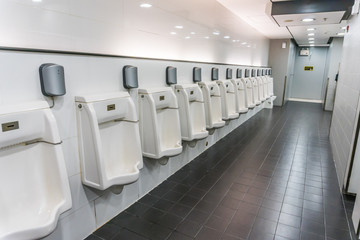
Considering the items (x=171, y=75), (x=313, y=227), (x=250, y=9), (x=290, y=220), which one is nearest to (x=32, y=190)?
(x=171, y=75)

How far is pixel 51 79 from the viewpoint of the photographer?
4.78 ft

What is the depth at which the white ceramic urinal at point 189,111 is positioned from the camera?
9.03 feet

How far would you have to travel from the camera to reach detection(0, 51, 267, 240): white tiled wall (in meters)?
1.37

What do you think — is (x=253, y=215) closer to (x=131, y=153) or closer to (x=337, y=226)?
(x=337, y=226)

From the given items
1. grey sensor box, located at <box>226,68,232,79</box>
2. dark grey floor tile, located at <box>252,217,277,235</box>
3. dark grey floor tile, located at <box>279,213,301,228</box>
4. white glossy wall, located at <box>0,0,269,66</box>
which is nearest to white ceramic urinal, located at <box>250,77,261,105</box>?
grey sensor box, located at <box>226,68,232,79</box>

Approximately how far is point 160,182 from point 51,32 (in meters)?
1.93

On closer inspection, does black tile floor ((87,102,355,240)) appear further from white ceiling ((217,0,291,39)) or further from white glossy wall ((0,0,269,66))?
white ceiling ((217,0,291,39))

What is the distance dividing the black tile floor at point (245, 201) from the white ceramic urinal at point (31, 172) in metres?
0.71

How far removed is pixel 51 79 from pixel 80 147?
55cm

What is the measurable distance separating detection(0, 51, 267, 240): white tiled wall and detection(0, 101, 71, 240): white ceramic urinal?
0.15 metres

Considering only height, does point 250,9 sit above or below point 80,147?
above

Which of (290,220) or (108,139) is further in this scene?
(290,220)

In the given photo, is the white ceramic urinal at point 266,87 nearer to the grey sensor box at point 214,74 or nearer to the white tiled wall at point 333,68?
the white tiled wall at point 333,68

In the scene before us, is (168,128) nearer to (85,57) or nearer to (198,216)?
(198,216)
